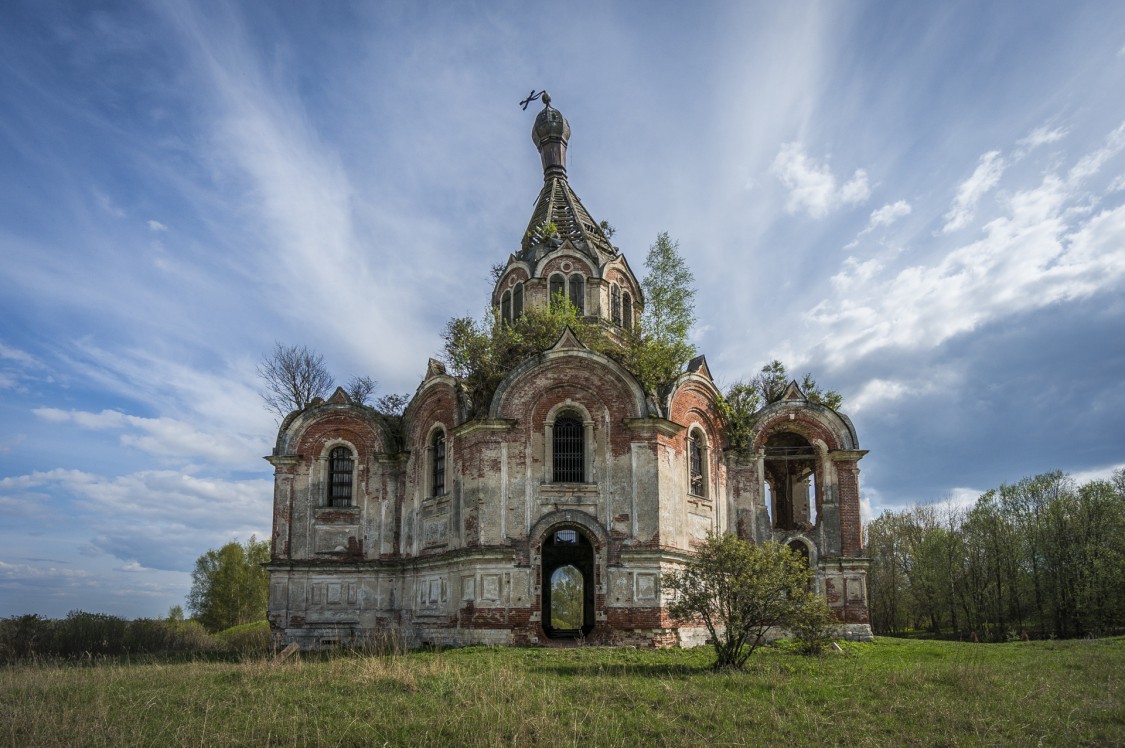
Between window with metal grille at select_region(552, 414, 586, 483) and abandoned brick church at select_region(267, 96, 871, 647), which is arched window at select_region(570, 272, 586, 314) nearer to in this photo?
abandoned brick church at select_region(267, 96, 871, 647)

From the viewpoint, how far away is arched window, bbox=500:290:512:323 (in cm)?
2757

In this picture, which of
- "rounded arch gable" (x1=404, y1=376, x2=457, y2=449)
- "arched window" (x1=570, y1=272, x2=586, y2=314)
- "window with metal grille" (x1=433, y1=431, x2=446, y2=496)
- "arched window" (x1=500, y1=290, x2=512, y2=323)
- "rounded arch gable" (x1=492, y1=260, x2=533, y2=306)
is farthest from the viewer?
"arched window" (x1=500, y1=290, x2=512, y2=323)

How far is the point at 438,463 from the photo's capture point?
23.8 metres

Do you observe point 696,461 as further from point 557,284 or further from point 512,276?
point 512,276

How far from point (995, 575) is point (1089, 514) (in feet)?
20.3

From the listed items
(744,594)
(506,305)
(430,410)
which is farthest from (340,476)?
(744,594)

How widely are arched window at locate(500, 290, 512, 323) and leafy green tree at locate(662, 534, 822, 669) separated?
13696 mm

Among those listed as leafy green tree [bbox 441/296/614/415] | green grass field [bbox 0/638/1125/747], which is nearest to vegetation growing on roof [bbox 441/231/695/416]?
leafy green tree [bbox 441/296/614/415]

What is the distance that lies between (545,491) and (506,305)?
9.04 m

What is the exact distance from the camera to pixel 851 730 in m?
10.4

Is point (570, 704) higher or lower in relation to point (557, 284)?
lower

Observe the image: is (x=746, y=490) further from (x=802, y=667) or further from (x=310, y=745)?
(x=310, y=745)

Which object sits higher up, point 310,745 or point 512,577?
point 512,577

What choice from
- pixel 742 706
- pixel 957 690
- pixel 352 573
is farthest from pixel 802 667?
pixel 352 573
